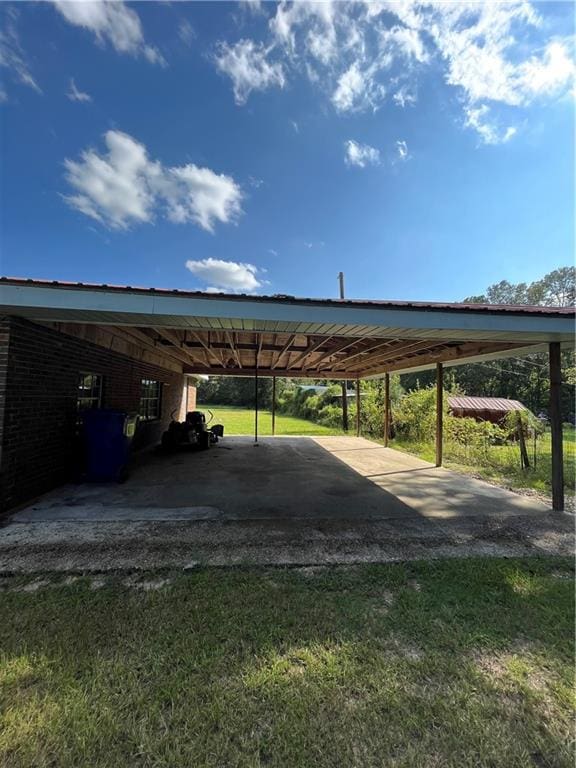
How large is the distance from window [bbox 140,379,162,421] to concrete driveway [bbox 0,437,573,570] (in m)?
3.12

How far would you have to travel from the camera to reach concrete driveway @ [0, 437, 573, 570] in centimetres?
319

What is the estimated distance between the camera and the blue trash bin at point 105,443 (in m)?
5.50

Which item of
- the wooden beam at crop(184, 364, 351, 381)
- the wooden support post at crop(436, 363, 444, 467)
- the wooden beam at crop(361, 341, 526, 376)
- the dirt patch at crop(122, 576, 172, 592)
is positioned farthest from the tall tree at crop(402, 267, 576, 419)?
→ the dirt patch at crop(122, 576, 172, 592)

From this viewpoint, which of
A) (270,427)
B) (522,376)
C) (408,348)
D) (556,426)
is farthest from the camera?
(522,376)

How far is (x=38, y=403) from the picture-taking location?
15.0 feet

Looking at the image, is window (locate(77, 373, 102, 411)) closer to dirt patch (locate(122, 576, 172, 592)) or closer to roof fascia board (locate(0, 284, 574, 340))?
roof fascia board (locate(0, 284, 574, 340))

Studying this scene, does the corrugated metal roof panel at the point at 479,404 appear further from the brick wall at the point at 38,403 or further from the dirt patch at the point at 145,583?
the dirt patch at the point at 145,583

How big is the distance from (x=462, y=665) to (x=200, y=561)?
2147mm

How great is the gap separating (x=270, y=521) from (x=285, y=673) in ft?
7.73

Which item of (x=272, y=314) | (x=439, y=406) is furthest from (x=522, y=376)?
A: (x=272, y=314)

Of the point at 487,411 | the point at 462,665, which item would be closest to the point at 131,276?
the point at 462,665

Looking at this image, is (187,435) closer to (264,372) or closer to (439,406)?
(264,372)

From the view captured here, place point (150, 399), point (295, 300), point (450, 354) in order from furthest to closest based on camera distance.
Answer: point (150, 399), point (450, 354), point (295, 300)

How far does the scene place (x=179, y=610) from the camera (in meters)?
2.29
